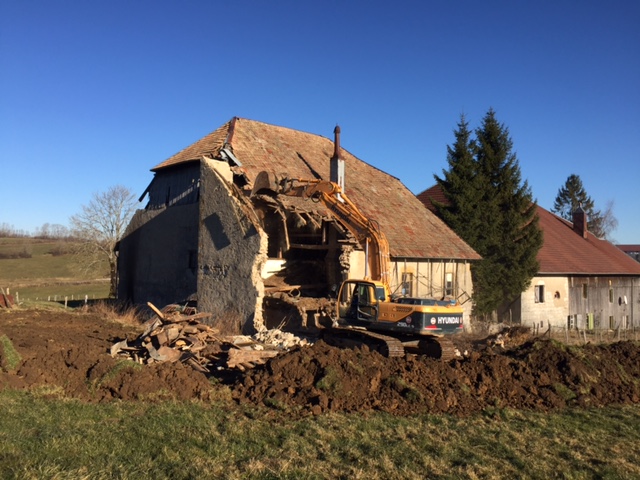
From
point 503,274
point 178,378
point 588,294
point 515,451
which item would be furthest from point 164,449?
point 588,294

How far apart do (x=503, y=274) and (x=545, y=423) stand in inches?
657

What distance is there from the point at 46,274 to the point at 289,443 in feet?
181

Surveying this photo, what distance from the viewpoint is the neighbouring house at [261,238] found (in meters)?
18.2

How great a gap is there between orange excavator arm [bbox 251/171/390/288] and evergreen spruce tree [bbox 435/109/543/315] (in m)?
9.86

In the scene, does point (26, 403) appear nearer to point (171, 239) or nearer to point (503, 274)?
point (171, 239)

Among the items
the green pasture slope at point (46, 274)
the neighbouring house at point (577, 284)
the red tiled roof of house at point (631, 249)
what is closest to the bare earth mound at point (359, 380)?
the neighbouring house at point (577, 284)

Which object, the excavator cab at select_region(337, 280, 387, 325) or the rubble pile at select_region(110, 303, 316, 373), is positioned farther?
the excavator cab at select_region(337, 280, 387, 325)

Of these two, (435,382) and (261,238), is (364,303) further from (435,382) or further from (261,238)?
(261,238)

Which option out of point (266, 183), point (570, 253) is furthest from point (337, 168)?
point (570, 253)

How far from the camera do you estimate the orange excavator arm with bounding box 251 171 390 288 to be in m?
15.2

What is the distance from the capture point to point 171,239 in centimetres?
2177

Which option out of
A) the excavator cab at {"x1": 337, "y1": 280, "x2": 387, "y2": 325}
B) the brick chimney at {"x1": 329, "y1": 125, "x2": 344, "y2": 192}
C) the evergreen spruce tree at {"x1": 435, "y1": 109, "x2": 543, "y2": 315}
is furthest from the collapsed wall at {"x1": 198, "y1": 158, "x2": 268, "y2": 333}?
the evergreen spruce tree at {"x1": 435, "y1": 109, "x2": 543, "y2": 315}

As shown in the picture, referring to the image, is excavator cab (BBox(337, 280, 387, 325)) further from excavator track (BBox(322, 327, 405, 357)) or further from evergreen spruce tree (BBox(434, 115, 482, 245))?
evergreen spruce tree (BBox(434, 115, 482, 245))

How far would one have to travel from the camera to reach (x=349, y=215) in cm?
1642
